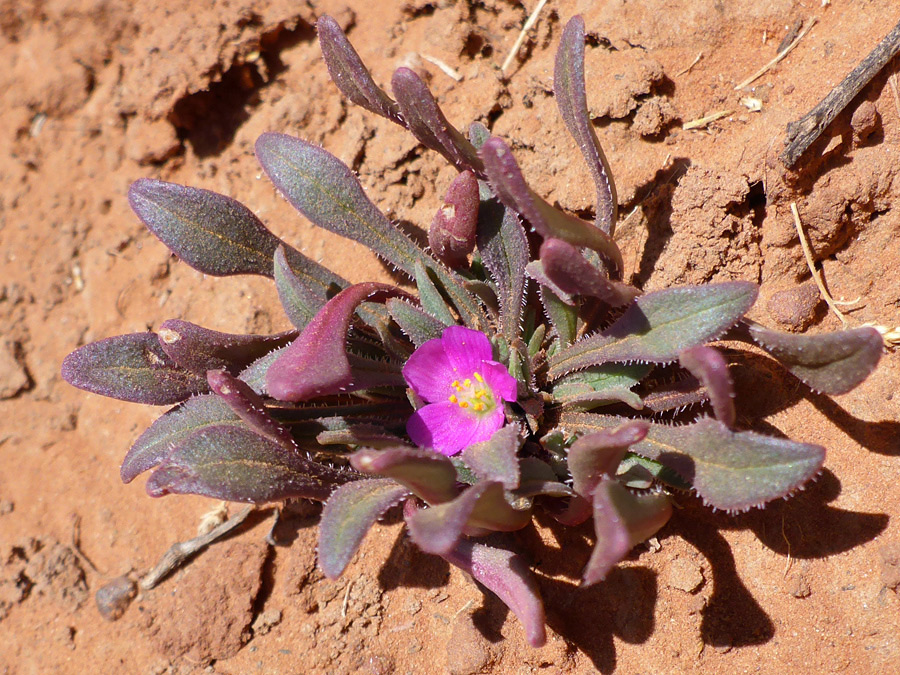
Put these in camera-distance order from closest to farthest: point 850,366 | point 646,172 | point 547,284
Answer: point 850,366 < point 547,284 < point 646,172

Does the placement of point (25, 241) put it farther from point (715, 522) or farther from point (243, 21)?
point (715, 522)

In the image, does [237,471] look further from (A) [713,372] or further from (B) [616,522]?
(A) [713,372]

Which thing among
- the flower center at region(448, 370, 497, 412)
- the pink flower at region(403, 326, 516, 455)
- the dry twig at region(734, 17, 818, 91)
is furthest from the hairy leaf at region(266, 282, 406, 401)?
the dry twig at region(734, 17, 818, 91)

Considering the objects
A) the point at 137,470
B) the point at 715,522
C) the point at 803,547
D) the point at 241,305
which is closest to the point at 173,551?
the point at 137,470

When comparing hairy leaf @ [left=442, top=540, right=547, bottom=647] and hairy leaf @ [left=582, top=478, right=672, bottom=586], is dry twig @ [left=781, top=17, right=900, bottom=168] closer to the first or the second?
hairy leaf @ [left=582, top=478, right=672, bottom=586]

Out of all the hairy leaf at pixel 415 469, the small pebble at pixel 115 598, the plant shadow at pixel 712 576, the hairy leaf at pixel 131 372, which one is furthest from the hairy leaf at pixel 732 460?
the small pebble at pixel 115 598

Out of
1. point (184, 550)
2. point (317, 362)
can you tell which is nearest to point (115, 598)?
point (184, 550)
